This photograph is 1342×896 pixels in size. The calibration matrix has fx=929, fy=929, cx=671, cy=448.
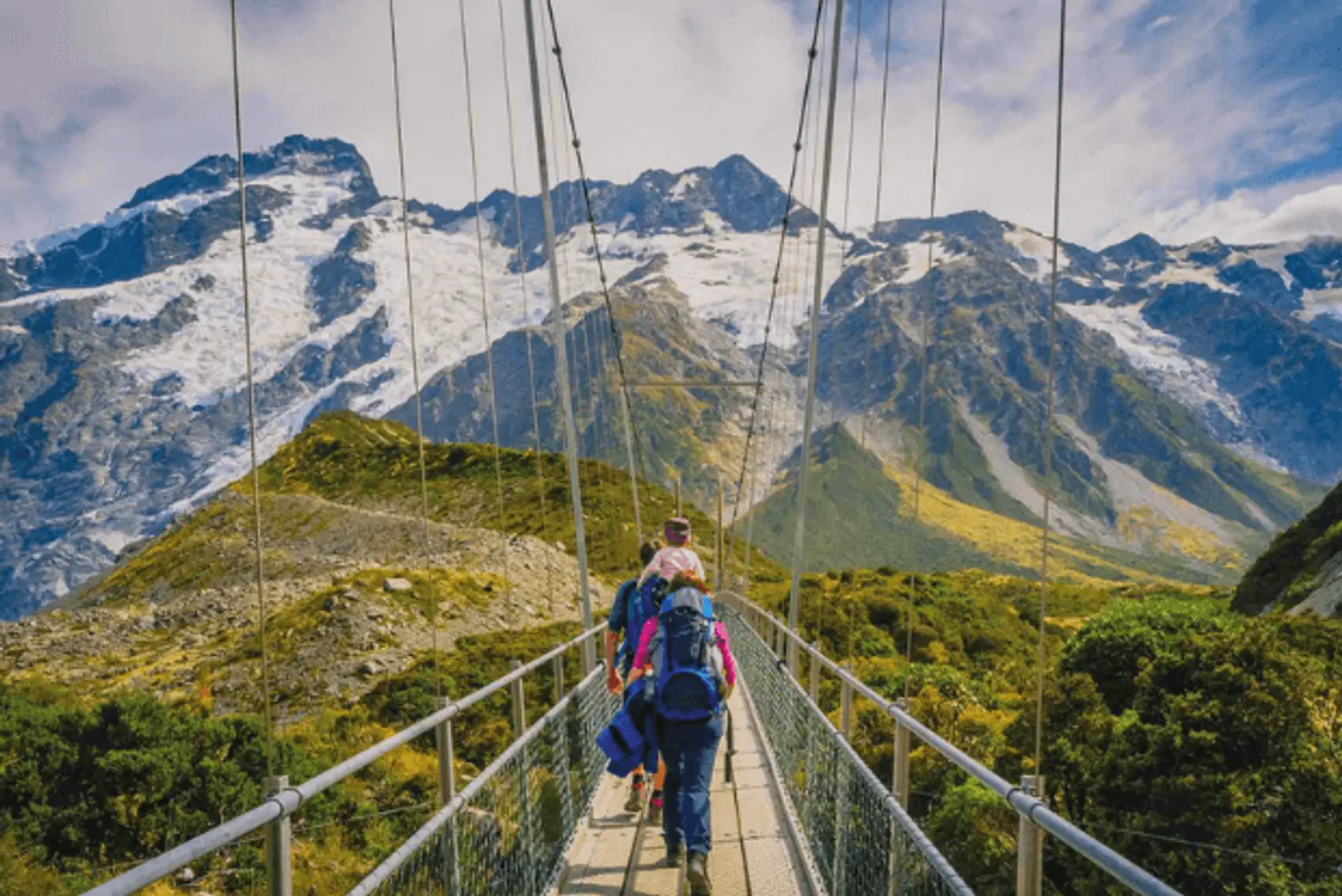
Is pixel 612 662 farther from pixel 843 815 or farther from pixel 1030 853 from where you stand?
pixel 1030 853

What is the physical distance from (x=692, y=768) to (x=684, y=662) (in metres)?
0.54

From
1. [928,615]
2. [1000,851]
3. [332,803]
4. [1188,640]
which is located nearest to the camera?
[1000,851]

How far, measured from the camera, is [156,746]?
978cm

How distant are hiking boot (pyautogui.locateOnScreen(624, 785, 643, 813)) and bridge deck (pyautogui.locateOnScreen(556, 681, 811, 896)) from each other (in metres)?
0.05

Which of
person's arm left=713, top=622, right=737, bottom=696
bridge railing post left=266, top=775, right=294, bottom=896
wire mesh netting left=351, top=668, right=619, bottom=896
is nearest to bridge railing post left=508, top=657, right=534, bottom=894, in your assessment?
wire mesh netting left=351, top=668, right=619, bottom=896

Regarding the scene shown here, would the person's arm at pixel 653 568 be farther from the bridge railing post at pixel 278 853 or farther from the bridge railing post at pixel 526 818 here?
the bridge railing post at pixel 278 853

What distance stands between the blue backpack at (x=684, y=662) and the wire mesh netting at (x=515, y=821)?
68cm

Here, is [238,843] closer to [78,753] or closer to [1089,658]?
[78,753]

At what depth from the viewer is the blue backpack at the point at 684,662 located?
441 centimetres

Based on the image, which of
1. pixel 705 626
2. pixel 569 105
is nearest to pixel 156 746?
pixel 705 626

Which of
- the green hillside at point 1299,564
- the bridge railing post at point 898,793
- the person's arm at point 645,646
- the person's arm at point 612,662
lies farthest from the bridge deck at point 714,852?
the green hillside at point 1299,564

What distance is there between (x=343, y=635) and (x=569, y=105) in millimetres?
12411

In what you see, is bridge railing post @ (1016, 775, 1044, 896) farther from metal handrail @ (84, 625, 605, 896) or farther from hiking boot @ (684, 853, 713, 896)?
hiking boot @ (684, 853, 713, 896)

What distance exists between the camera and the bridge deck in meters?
4.81
